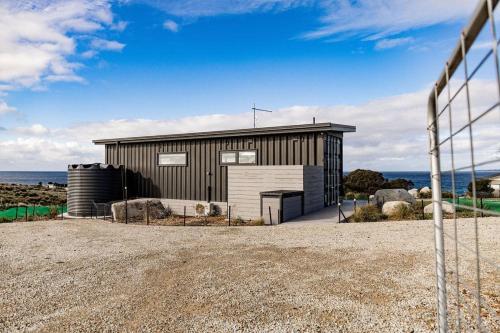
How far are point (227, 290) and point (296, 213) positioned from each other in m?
9.75

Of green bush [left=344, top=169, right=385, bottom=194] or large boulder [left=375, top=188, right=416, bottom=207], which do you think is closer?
large boulder [left=375, top=188, right=416, bottom=207]

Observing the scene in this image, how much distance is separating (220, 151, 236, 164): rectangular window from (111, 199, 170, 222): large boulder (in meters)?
4.50

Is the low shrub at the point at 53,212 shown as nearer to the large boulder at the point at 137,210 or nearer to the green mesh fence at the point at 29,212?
the green mesh fence at the point at 29,212

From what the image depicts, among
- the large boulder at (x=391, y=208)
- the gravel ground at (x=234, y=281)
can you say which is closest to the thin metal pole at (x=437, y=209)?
the gravel ground at (x=234, y=281)

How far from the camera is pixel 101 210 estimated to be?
2077 cm

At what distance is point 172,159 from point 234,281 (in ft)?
50.1

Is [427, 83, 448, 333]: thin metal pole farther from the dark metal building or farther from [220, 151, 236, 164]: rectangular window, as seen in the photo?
[220, 151, 236, 164]: rectangular window

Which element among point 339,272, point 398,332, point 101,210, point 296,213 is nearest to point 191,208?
point 101,210

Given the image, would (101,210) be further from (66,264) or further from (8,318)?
(8,318)

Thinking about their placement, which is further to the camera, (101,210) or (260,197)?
(101,210)

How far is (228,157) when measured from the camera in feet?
63.9

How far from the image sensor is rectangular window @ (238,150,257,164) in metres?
18.8

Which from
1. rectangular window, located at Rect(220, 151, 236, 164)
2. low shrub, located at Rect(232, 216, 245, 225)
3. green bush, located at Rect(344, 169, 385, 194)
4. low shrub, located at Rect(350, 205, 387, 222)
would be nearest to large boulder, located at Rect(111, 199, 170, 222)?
rectangular window, located at Rect(220, 151, 236, 164)

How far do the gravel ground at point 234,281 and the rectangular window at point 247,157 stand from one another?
6.47 m
